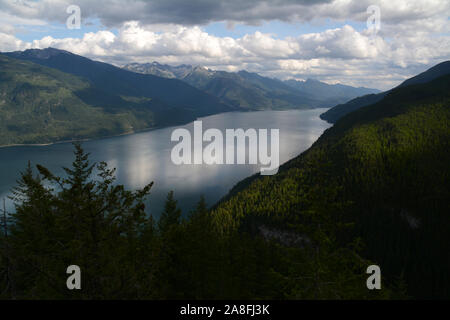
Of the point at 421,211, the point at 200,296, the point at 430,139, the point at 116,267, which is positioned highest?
the point at 430,139

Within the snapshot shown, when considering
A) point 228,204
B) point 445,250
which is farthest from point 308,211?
point 445,250

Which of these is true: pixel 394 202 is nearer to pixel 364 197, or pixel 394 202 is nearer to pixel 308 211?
pixel 364 197

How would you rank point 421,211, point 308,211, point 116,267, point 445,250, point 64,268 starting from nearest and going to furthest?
point 116,267 < point 308,211 < point 64,268 < point 445,250 < point 421,211

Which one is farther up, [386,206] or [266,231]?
[386,206]

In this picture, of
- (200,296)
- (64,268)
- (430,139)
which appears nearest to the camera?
(64,268)

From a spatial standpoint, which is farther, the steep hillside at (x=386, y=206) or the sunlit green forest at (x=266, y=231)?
the steep hillside at (x=386, y=206)

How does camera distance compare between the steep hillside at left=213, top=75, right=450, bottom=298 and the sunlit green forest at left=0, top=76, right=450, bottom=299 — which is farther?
the steep hillside at left=213, top=75, right=450, bottom=298

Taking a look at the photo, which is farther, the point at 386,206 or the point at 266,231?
the point at 386,206

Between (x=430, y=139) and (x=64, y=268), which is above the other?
(x=430, y=139)
